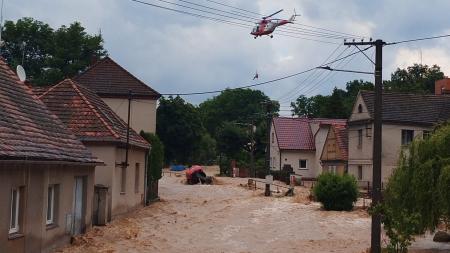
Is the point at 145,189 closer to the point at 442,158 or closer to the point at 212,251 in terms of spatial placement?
the point at 212,251

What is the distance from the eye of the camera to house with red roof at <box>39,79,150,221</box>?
2330 centimetres

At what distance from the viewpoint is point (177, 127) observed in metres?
82.1

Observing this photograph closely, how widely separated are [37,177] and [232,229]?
9.92 m

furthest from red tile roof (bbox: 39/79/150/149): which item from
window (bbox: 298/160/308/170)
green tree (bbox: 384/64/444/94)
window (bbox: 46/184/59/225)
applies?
green tree (bbox: 384/64/444/94)

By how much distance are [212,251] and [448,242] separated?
7549 mm

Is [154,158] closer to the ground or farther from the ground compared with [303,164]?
farther from the ground

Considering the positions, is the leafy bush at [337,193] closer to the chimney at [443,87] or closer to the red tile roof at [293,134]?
the chimney at [443,87]

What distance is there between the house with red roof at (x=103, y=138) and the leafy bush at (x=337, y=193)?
8.91 metres

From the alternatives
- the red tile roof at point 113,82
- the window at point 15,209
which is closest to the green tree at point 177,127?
the red tile roof at point 113,82

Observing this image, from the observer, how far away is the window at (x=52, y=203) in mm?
16547

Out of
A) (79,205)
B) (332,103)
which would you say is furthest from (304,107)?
(79,205)

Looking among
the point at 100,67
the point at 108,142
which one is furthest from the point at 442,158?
the point at 100,67

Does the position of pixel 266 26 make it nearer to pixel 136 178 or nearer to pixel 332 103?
pixel 136 178

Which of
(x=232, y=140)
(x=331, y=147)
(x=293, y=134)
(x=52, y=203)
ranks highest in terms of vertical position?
(x=293, y=134)
